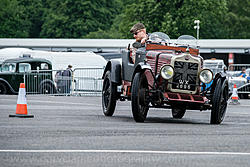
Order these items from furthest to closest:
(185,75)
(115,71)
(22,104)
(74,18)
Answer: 1. (74,18)
2. (115,71)
3. (22,104)
4. (185,75)

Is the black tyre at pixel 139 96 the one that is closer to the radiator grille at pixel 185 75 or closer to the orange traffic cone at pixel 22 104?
the radiator grille at pixel 185 75

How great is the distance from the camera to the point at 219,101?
43.7 ft

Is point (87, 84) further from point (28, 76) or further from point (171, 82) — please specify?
point (171, 82)

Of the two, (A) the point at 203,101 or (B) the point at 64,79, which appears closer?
(A) the point at 203,101

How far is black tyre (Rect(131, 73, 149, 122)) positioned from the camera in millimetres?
12695

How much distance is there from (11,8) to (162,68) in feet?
241

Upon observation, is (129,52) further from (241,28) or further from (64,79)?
(241,28)

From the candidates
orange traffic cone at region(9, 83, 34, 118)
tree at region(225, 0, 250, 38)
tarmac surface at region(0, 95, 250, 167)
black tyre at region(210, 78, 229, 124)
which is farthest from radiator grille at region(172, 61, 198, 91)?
tree at region(225, 0, 250, 38)

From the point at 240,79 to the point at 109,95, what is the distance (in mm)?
20008

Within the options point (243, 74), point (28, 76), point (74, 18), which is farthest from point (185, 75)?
point (74, 18)

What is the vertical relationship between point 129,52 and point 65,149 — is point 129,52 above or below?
above

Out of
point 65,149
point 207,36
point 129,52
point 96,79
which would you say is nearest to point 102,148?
point 65,149

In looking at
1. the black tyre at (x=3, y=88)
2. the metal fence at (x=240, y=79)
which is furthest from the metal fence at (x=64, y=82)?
the metal fence at (x=240, y=79)

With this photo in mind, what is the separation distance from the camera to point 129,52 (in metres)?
14.5
